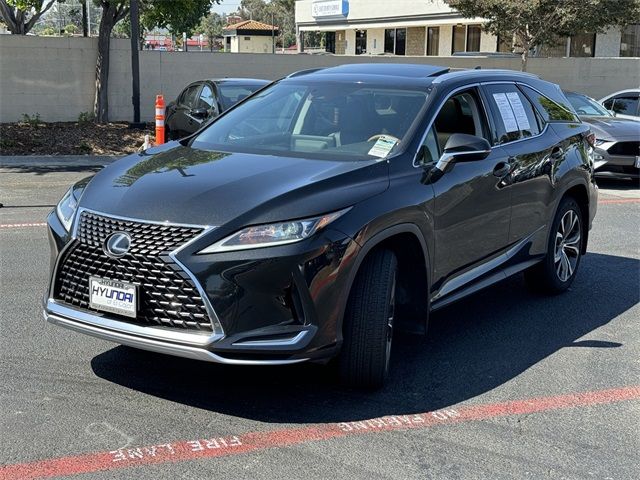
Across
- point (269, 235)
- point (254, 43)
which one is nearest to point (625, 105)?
point (269, 235)

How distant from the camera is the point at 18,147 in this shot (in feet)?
50.9

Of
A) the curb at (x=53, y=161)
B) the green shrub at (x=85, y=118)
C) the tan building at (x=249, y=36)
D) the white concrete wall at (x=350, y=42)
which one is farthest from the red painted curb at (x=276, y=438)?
the tan building at (x=249, y=36)

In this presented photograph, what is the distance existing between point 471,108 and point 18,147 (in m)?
12.0

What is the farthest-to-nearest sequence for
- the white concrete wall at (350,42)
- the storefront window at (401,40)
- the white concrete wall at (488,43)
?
the white concrete wall at (350,42) < the storefront window at (401,40) < the white concrete wall at (488,43)

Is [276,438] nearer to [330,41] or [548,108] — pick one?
[548,108]

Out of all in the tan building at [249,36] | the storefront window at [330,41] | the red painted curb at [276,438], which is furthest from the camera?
the tan building at [249,36]

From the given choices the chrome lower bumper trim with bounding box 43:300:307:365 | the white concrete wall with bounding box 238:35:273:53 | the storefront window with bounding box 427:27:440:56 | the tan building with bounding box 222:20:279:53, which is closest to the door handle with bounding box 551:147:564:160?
the chrome lower bumper trim with bounding box 43:300:307:365

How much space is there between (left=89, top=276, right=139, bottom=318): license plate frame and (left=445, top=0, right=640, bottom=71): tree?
68.3 ft

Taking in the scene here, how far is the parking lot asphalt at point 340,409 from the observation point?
12.3 feet

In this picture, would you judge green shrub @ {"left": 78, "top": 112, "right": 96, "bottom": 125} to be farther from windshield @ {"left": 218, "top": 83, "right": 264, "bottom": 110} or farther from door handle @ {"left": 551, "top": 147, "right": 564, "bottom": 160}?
door handle @ {"left": 551, "top": 147, "right": 564, "bottom": 160}

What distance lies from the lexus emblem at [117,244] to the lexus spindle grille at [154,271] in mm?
20

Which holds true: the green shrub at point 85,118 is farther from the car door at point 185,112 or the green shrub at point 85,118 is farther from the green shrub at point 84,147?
the car door at point 185,112

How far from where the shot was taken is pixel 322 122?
5.33 meters

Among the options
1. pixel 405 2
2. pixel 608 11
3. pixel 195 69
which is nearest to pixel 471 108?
pixel 195 69
